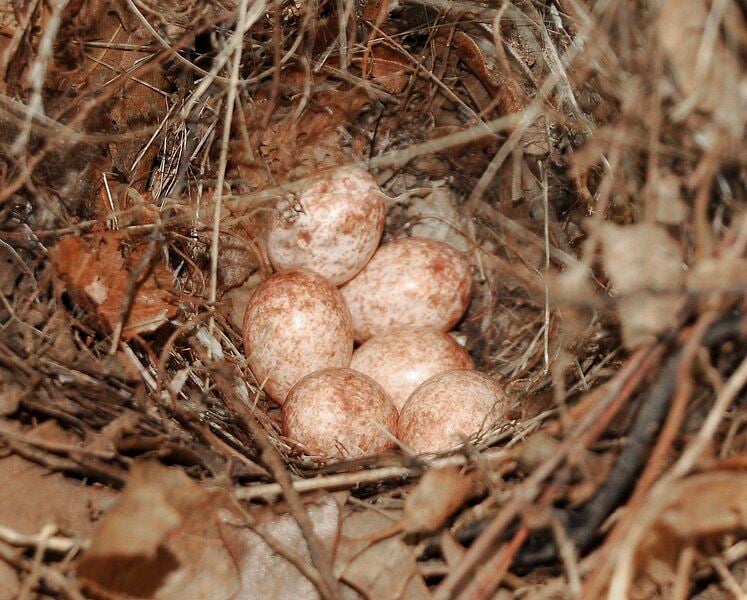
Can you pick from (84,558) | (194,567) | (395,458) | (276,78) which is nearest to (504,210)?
(276,78)

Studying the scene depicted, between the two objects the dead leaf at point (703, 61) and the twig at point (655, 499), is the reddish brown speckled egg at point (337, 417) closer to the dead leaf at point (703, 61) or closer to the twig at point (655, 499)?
the twig at point (655, 499)

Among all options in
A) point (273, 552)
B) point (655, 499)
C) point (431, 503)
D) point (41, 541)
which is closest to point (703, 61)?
point (655, 499)

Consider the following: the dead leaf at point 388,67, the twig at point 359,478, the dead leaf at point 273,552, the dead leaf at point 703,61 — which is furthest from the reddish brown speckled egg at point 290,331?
the dead leaf at point 703,61

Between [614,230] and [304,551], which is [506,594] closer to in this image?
[304,551]

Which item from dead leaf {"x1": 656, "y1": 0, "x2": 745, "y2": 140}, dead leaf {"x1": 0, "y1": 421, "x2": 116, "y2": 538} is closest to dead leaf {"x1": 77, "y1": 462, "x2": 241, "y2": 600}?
dead leaf {"x1": 0, "y1": 421, "x2": 116, "y2": 538}

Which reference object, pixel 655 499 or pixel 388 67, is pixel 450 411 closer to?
pixel 655 499

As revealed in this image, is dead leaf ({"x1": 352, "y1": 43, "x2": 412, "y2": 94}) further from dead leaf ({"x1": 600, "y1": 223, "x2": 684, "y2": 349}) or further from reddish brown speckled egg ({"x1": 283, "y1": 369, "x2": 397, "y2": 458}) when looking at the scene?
dead leaf ({"x1": 600, "y1": 223, "x2": 684, "y2": 349})
